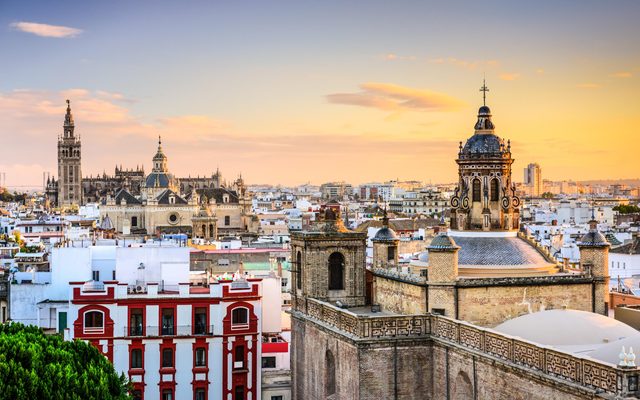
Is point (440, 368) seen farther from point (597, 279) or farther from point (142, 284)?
point (142, 284)

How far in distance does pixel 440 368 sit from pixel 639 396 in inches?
323

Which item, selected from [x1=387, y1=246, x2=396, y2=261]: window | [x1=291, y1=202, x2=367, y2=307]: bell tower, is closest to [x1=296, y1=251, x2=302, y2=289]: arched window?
[x1=291, y1=202, x2=367, y2=307]: bell tower

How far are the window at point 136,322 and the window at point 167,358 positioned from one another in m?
1.18

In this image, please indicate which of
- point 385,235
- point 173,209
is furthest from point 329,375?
point 173,209

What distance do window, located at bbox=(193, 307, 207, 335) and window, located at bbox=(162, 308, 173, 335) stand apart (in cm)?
89

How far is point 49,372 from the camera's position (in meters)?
23.0

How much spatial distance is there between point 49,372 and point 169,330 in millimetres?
13313

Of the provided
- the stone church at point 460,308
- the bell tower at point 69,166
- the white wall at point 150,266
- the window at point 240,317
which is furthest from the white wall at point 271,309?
the bell tower at point 69,166

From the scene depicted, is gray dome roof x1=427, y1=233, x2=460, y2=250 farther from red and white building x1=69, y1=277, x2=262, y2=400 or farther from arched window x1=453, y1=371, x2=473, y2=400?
red and white building x1=69, y1=277, x2=262, y2=400

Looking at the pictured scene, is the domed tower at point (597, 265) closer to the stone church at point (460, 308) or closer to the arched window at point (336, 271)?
the stone church at point (460, 308)

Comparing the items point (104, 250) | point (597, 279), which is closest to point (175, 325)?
point (104, 250)

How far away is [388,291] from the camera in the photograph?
3000cm

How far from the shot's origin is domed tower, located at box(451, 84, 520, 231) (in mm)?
29594

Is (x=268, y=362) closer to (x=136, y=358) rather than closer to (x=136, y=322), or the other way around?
(x=136, y=358)
